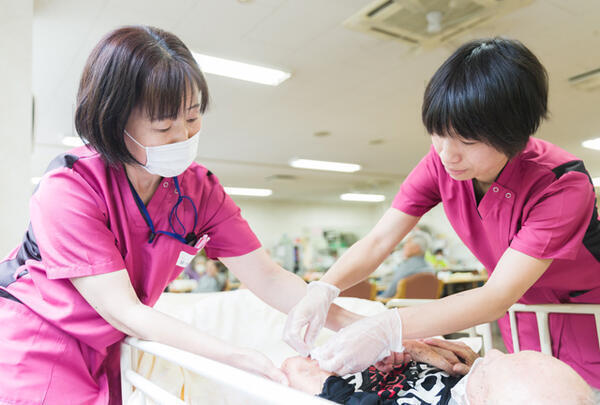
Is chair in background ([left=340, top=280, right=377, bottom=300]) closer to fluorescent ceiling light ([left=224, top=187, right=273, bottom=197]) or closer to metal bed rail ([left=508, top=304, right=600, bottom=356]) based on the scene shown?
metal bed rail ([left=508, top=304, right=600, bottom=356])

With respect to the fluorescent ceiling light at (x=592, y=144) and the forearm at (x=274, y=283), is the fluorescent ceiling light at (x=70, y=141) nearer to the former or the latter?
the forearm at (x=274, y=283)

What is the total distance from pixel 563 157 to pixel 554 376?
572 millimetres

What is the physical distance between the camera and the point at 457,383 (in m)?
0.94

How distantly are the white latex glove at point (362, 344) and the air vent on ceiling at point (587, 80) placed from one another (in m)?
4.11

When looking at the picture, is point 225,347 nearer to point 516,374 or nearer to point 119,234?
point 119,234

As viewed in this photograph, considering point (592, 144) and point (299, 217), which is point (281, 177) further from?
point (592, 144)

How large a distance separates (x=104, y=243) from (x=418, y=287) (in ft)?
13.1

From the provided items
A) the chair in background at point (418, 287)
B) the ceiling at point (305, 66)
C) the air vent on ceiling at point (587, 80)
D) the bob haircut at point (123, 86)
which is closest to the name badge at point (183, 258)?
the bob haircut at point (123, 86)

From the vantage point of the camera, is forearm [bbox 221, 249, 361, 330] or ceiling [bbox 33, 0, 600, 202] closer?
forearm [bbox 221, 249, 361, 330]

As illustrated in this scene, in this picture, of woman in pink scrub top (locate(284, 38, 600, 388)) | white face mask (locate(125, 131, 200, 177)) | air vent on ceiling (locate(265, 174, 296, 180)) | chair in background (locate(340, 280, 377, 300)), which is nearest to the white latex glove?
A: woman in pink scrub top (locate(284, 38, 600, 388))

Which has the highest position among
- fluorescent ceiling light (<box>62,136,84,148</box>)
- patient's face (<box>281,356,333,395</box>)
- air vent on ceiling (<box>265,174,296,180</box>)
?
fluorescent ceiling light (<box>62,136,84,148</box>)

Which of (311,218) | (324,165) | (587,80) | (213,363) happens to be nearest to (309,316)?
(213,363)

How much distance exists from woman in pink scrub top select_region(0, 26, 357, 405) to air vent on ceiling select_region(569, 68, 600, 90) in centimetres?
423

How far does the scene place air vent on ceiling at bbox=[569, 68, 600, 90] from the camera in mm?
3984
